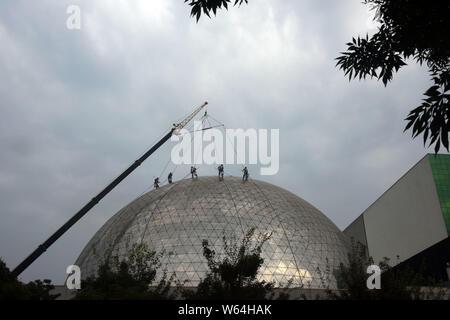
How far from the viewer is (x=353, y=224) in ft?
168

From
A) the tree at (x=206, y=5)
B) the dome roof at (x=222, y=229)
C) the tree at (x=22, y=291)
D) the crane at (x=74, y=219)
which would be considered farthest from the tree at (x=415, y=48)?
the crane at (x=74, y=219)

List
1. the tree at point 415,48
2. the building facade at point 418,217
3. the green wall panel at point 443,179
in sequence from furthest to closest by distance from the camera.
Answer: the building facade at point 418,217 < the green wall panel at point 443,179 < the tree at point 415,48

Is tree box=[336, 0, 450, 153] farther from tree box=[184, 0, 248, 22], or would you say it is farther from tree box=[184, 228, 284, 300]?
tree box=[184, 228, 284, 300]

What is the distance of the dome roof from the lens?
88.2 ft

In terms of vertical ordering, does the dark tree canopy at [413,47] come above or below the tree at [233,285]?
above

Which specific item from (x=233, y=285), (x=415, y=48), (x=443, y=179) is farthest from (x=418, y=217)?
(x=415, y=48)

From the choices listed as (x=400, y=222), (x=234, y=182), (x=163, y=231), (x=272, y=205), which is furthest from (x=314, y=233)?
(x=400, y=222)

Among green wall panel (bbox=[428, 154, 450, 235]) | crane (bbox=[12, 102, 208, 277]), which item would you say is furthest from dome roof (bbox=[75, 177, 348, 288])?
green wall panel (bbox=[428, 154, 450, 235])

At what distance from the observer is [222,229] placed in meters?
28.6

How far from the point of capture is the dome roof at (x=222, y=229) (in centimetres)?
2688

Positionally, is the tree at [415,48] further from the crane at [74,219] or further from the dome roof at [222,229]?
the crane at [74,219]

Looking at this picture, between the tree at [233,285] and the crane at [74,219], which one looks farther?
the crane at [74,219]

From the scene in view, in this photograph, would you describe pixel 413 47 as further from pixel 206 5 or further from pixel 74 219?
pixel 74 219
